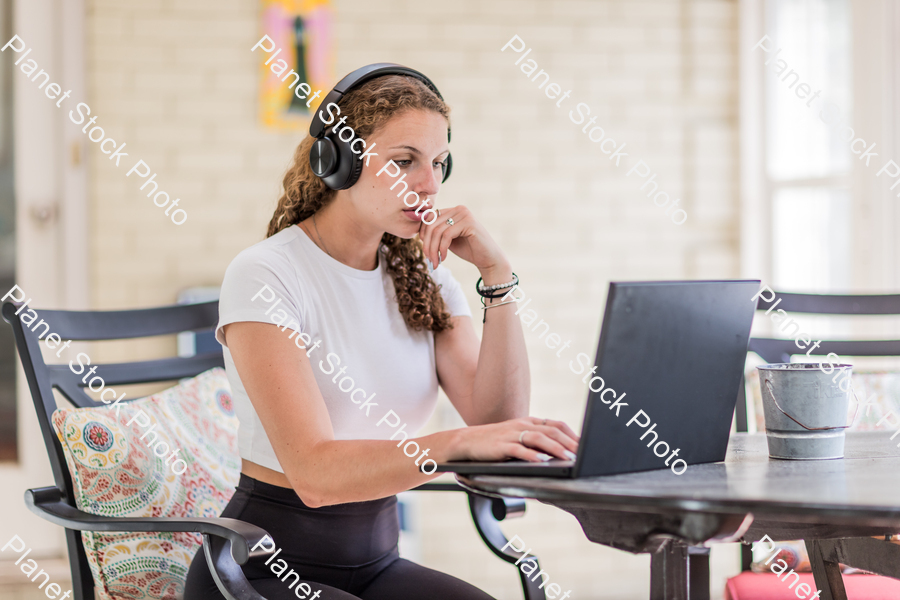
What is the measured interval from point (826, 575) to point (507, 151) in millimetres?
2047

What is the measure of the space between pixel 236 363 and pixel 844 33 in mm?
2529

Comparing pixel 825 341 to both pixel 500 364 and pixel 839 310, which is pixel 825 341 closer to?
pixel 839 310

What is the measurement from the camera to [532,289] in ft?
10.1

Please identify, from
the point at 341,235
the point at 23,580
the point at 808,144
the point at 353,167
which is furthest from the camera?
the point at 808,144

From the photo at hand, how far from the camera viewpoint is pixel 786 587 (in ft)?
4.91

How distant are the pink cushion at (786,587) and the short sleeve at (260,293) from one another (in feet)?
3.22

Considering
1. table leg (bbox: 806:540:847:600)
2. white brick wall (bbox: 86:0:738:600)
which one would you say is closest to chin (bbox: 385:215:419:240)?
table leg (bbox: 806:540:847:600)

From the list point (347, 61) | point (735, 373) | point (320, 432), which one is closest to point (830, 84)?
point (347, 61)

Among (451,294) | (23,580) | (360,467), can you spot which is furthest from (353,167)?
(23,580)

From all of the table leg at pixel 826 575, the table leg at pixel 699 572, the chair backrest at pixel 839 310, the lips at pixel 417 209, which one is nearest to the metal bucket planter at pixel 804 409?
the table leg at pixel 699 572

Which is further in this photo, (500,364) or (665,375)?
(500,364)

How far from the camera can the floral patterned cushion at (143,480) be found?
4.45 feet

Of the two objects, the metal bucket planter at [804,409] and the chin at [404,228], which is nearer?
the metal bucket planter at [804,409]

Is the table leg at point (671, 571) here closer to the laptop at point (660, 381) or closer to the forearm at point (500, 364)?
the laptop at point (660, 381)
